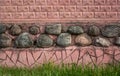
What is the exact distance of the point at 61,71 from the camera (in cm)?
579

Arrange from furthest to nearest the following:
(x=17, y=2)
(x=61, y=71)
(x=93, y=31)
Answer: (x=17, y=2), (x=93, y=31), (x=61, y=71)

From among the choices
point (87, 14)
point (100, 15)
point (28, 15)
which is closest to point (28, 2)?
point (28, 15)

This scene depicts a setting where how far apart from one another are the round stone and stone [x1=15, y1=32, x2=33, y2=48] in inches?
6.3

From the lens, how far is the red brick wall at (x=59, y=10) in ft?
20.0

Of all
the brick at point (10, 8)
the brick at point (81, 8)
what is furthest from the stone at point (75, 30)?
the brick at point (10, 8)

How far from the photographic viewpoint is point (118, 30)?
6.05 metres

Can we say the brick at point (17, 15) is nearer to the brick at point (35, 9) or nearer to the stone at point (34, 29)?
the brick at point (35, 9)

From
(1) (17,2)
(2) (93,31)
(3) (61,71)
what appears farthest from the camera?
(1) (17,2)

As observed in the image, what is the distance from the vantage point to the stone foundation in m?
6.07

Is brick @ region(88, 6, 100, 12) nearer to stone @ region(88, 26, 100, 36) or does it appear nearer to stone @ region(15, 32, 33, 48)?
stone @ region(88, 26, 100, 36)

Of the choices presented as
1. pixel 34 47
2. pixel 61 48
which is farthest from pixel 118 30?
pixel 34 47

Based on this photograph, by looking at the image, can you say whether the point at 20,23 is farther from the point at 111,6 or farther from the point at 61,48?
the point at 111,6

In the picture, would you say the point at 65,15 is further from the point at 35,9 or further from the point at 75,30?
the point at 35,9

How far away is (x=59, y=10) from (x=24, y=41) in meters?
0.91
